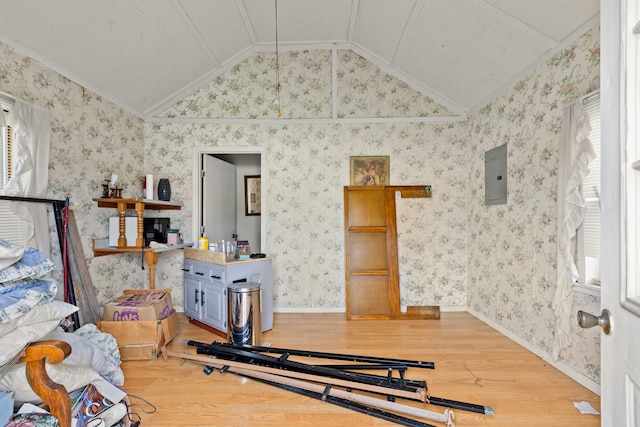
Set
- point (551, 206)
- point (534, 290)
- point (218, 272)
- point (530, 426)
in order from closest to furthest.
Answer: point (530, 426), point (551, 206), point (534, 290), point (218, 272)

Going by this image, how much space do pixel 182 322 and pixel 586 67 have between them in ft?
14.0

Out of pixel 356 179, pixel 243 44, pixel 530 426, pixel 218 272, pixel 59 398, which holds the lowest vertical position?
pixel 530 426

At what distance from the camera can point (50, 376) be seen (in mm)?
1440

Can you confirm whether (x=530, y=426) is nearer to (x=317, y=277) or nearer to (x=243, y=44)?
(x=317, y=277)

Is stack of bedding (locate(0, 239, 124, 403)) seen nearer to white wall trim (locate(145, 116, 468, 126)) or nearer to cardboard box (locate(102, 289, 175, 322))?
cardboard box (locate(102, 289, 175, 322))

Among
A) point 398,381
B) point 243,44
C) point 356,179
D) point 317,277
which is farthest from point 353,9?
point 398,381

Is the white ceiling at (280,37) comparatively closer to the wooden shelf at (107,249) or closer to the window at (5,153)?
the window at (5,153)

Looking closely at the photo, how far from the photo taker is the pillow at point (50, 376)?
53.1 inches

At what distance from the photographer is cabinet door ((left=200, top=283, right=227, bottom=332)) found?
2.84 metres

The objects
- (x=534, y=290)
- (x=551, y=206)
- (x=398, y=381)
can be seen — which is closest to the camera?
(x=398, y=381)

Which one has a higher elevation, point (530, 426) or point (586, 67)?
point (586, 67)

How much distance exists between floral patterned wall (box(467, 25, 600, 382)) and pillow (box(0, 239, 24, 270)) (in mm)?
3394

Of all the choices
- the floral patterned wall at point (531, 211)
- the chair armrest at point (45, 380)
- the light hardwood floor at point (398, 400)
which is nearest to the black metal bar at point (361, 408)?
the light hardwood floor at point (398, 400)

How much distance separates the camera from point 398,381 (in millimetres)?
1960
